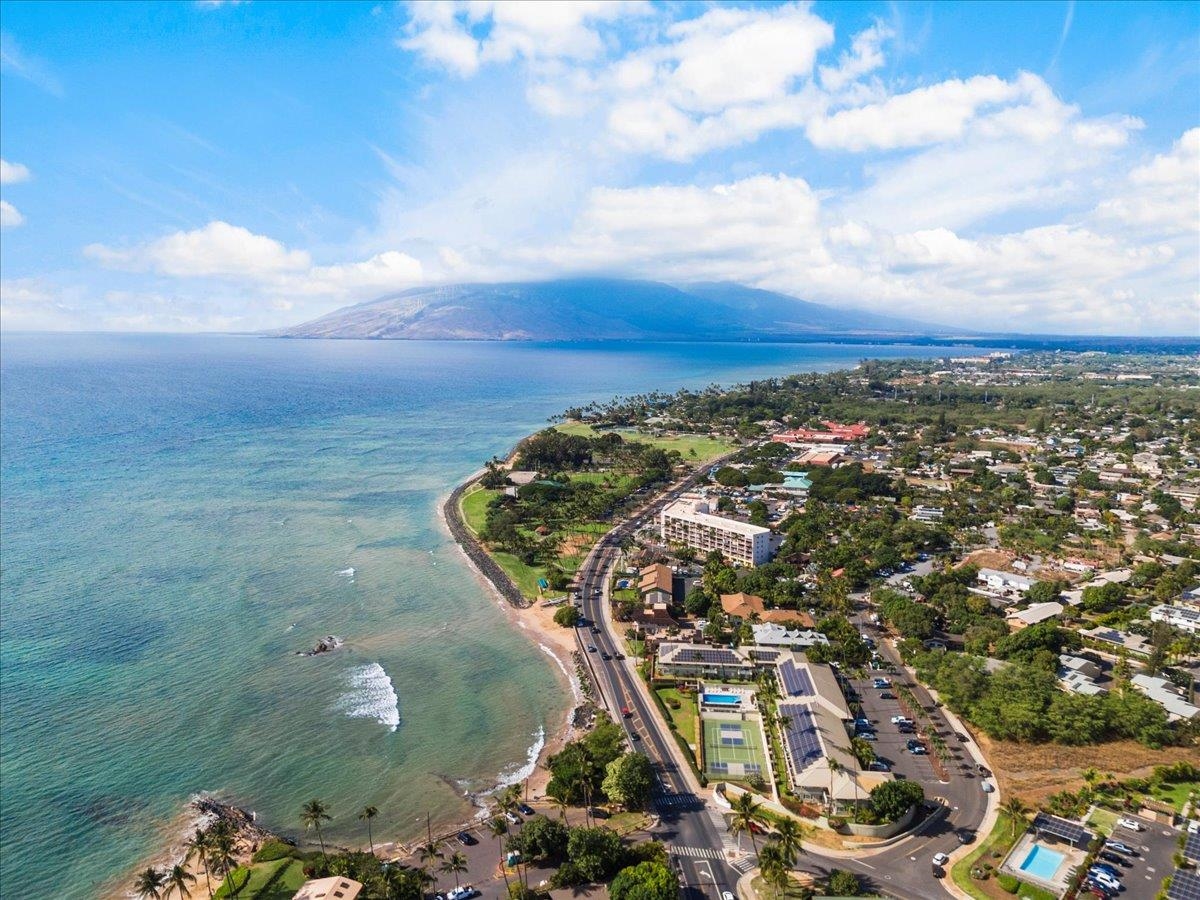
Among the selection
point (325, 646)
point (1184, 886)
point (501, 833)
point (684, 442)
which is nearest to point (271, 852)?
point (501, 833)

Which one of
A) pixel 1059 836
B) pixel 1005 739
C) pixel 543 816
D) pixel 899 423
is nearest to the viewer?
pixel 1059 836

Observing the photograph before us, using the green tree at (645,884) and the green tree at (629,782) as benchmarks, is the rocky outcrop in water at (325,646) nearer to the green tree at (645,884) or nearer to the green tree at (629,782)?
the green tree at (629,782)

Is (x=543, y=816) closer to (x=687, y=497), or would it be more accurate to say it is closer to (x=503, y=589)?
(x=503, y=589)

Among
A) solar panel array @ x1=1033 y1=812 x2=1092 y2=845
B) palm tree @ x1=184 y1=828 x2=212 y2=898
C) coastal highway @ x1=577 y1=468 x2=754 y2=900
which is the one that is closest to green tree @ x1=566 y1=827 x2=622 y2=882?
coastal highway @ x1=577 y1=468 x2=754 y2=900

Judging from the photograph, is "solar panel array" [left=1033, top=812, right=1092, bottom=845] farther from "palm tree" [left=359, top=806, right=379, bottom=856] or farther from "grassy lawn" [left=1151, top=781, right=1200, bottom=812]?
"palm tree" [left=359, top=806, right=379, bottom=856]

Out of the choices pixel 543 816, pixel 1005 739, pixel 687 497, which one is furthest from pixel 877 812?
pixel 687 497

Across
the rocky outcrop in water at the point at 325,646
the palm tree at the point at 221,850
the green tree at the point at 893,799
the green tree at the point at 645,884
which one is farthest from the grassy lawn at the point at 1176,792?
the rocky outcrop in water at the point at 325,646
